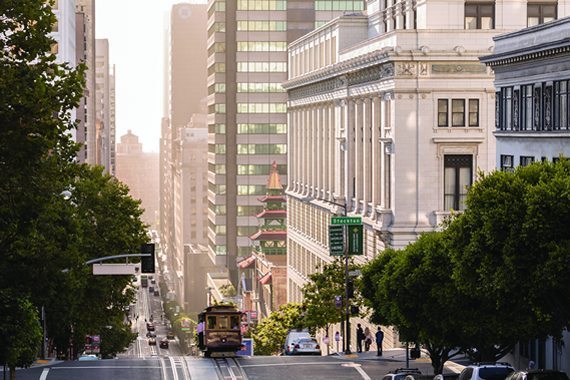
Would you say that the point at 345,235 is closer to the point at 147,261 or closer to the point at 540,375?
the point at 147,261

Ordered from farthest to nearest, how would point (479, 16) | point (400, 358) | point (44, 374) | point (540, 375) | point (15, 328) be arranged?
point (479, 16)
point (400, 358)
point (44, 374)
point (15, 328)
point (540, 375)

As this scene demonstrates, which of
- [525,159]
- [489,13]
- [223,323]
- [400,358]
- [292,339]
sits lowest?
[292,339]

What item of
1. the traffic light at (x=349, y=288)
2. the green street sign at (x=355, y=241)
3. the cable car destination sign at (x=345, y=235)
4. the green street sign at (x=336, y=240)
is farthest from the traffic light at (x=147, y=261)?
the green street sign at (x=355, y=241)

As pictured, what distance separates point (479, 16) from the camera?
96.6 metres

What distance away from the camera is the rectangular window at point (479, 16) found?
316 feet

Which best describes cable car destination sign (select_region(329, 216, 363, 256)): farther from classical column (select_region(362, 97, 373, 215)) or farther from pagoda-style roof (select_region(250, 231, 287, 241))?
pagoda-style roof (select_region(250, 231, 287, 241))

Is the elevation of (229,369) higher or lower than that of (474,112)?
lower

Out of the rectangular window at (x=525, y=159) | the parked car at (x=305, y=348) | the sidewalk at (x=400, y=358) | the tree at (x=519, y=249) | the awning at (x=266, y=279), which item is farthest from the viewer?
the awning at (x=266, y=279)

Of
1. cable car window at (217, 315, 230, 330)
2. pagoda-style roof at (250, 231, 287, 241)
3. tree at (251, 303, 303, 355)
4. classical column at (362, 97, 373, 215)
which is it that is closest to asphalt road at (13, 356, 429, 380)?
cable car window at (217, 315, 230, 330)

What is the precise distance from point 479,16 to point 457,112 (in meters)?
7.76

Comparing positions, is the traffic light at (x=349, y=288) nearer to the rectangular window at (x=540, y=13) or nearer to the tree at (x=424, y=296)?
the tree at (x=424, y=296)

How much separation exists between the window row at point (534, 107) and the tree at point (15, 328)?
90.6 feet

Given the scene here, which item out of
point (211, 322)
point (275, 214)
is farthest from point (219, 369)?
point (275, 214)

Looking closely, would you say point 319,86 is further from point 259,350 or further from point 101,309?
point 101,309
